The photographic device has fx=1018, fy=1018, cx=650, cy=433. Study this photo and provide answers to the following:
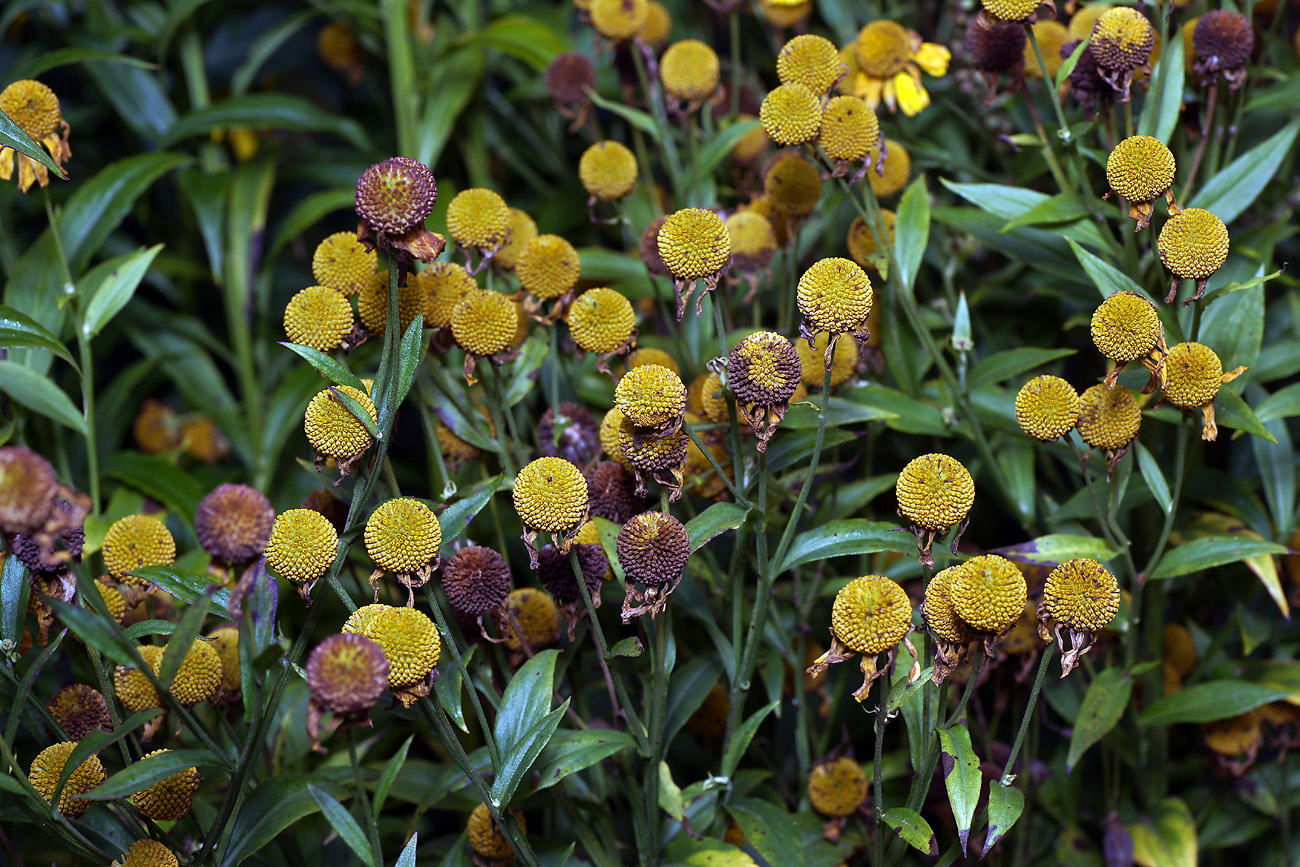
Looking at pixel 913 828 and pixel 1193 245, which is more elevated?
pixel 1193 245

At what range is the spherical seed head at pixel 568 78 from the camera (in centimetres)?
109

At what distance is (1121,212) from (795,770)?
597mm

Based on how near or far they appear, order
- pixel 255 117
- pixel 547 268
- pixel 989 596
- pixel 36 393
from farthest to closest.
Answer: pixel 255 117 → pixel 36 393 → pixel 547 268 → pixel 989 596

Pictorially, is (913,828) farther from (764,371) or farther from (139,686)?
(139,686)

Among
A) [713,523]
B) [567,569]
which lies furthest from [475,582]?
[713,523]

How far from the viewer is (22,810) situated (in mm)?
683

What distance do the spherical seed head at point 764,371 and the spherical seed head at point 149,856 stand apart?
18.6 inches

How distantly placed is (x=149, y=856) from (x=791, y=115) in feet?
2.24

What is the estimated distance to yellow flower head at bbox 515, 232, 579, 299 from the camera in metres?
0.81

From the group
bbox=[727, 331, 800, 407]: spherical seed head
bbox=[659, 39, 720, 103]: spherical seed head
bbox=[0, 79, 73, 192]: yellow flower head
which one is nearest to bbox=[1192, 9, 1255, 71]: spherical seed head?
bbox=[659, 39, 720, 103]: spherical seed head

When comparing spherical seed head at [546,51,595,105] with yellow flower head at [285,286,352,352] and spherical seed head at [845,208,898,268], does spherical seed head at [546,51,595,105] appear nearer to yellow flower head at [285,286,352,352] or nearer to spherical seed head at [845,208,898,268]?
spherical seed head at [845,208,898,268]

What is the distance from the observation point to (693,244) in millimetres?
680

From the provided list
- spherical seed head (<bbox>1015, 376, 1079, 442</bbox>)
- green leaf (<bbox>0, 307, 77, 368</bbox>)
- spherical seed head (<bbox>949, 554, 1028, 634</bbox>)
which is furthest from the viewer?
green leaf (<bbox>0, 307, 77, 368</bbox>)

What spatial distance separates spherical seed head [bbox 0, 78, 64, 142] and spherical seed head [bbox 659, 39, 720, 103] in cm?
54
